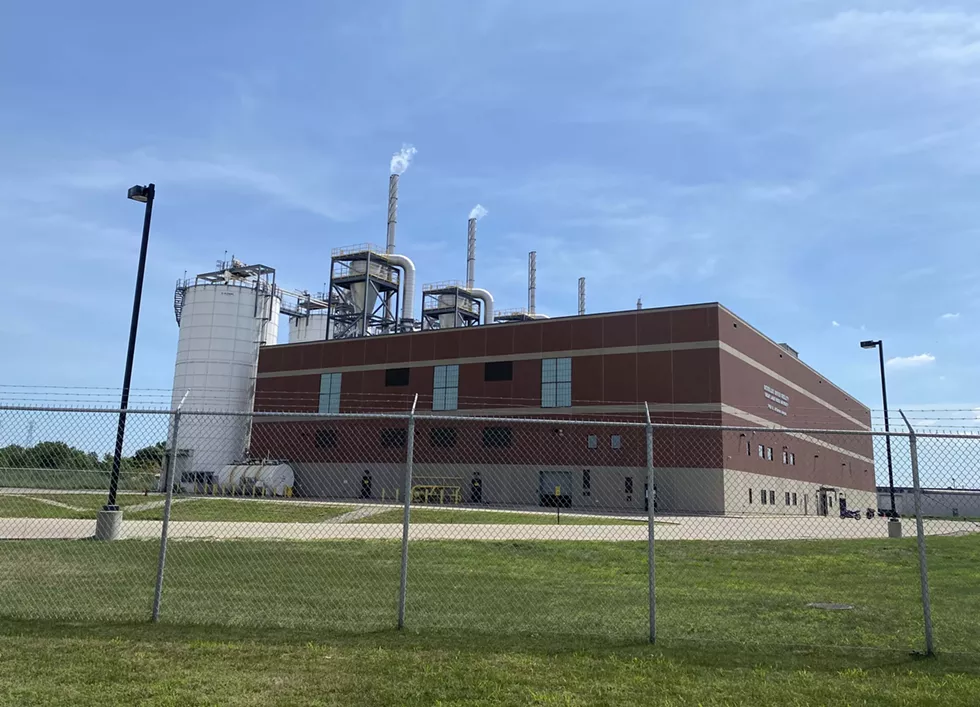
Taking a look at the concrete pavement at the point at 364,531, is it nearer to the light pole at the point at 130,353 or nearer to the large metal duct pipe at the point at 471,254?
the light pole at the point at 130,353

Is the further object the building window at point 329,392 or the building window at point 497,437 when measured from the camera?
the building window at point 329,392

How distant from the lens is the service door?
49.0 meters

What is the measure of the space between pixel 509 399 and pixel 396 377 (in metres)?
10.3

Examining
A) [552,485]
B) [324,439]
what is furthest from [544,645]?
[324,439]

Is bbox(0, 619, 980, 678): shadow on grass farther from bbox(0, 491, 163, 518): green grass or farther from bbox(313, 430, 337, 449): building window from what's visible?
bbox(313, 430, 337, 449): building window

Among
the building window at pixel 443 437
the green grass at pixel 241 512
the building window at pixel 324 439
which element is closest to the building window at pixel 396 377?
the building window at pixel 443 437

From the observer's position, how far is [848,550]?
2127 cm

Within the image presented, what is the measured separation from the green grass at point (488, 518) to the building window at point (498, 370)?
18.6 metres

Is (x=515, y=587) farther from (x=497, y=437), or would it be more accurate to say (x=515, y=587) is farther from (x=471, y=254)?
(x=471, y=254)

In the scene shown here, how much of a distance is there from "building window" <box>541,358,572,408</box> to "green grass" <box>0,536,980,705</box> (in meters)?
34.2

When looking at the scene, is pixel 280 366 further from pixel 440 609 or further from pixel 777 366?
pixel 440 609

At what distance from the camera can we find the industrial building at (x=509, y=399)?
4709cm

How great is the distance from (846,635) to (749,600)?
2875 millimetres

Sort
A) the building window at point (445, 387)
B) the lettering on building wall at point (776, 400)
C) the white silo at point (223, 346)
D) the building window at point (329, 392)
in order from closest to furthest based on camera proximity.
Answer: the lettering on building wall at point (776, 400) < the building window at point (445, 387) < the building window at point (329, 392) < the white silo at point (223, 346)
